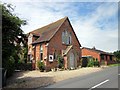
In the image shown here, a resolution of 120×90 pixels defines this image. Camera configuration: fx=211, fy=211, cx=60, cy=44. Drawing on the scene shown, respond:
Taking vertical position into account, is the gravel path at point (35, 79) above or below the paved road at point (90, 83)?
below

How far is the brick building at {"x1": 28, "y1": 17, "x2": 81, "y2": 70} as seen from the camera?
33156 mm

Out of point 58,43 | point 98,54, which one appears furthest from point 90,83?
point 98,54

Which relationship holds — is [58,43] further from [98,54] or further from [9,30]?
[98,54]

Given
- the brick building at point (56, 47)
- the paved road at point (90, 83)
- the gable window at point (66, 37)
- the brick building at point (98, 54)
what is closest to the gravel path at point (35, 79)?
the paved road at point (90, 83)

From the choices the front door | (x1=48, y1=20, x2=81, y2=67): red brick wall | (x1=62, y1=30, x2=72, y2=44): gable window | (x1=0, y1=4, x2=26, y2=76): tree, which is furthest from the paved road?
(x1=62, y1=30, x2=72, y2=44): gable window

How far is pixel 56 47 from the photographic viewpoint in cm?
3425

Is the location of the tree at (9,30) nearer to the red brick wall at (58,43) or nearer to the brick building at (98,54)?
the red brick wall at (58,43)

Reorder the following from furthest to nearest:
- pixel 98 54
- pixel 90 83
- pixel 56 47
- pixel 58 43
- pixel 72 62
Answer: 1. pixel 98 54
2. pixel 72 62
3. pixel 58 43
4. pixel 56 47
5. pixel 90 83

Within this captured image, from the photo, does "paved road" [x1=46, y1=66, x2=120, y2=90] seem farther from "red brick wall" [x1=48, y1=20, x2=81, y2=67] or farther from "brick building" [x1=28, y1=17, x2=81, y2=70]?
"red brick wall" [x1=48, y1=20, x2=81, y2=67]

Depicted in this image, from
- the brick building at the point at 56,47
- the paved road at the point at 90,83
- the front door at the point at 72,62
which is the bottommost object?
the paved road at the point at 90,83

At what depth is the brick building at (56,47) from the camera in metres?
33.2

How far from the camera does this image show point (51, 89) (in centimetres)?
1452

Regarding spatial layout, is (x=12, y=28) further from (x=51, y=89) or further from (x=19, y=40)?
(x=51, y=89)

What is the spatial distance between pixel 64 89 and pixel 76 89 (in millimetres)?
845
